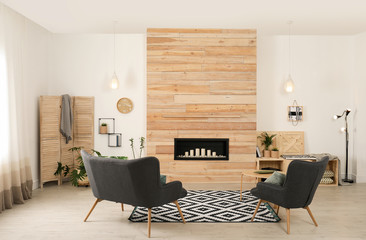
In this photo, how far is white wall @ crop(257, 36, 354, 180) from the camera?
6.97 meters

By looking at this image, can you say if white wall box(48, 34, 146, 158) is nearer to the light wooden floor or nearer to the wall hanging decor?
the light wooden floor

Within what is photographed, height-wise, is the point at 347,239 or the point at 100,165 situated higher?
the point at 100,165

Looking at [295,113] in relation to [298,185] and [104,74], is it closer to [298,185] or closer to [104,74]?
[298,185]

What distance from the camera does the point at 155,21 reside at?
591 centimetres

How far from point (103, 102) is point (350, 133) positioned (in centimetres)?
498

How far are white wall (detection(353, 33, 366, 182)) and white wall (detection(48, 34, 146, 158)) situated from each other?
4193 mm

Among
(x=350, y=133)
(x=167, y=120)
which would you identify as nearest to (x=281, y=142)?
(x=350, y=133)

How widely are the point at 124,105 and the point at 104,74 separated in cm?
74

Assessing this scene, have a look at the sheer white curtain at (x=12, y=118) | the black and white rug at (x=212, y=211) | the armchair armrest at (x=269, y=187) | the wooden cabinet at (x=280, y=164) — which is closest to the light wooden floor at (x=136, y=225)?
the black and white rug at (x=212, y=211)

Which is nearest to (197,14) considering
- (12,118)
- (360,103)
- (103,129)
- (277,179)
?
(277,179)

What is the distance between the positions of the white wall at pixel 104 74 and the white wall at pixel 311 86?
2424 millimetres

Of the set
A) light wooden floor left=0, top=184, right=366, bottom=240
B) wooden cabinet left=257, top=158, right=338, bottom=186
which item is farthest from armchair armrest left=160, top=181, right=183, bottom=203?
wooden cabinet left=257, top=158, right=338, bottom=186

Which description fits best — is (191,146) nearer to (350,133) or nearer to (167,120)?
(167,120)

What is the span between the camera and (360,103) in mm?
6793
